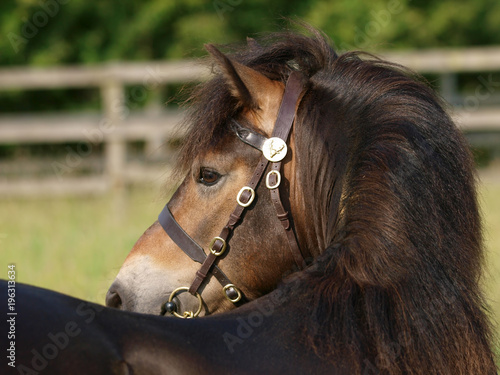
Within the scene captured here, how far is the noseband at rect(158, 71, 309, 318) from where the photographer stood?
2.19m

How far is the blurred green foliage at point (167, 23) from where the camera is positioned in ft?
41.4

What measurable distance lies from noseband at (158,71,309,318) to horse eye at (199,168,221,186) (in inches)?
5.6

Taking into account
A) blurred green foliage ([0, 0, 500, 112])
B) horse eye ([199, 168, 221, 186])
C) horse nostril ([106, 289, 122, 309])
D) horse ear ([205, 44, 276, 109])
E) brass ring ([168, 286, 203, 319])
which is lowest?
horse nostril ([106, 289, 122, 309])

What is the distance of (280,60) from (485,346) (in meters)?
1.36

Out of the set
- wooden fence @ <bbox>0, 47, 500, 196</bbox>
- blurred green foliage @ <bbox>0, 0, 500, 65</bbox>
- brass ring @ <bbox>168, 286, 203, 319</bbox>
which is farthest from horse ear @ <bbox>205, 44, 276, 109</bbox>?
blurred green foliage @ <bbox>0, 0, 500, 65</bbox>

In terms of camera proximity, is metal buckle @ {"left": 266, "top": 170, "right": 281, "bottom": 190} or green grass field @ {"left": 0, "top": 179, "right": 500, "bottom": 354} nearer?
metal buckle @ {"left": 266, "top": 170, "right": 281, "bottom": 190}

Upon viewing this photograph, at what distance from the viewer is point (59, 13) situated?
42.6 feet

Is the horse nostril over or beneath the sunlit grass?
over

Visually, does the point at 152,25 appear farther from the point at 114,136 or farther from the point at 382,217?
the point at 382,217

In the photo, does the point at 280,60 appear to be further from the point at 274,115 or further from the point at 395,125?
the point at 395,125

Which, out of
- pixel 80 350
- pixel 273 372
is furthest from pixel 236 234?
pixel 80 350

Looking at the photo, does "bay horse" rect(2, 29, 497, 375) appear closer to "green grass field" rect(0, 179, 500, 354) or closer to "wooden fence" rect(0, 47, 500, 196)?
"green grass field" rect(0, 179, 500, 354)

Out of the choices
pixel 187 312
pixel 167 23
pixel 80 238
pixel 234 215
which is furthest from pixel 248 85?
pixel 167 23

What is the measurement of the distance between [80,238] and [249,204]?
464cm
